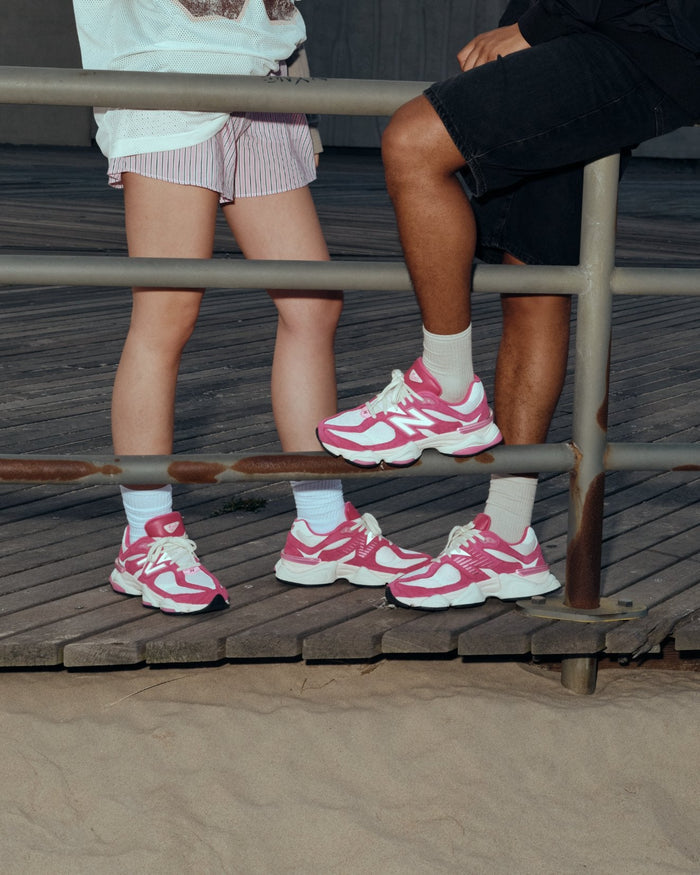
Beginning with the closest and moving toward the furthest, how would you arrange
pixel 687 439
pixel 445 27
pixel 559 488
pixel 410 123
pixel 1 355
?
pixel 410 123 < pixel 559 488 < pixel 687 439 < pixel 1 355 < pixel 445 27

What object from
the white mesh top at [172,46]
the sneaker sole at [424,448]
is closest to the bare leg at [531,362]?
the sneaker sole at [424,448]

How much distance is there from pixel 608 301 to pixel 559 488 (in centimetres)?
123

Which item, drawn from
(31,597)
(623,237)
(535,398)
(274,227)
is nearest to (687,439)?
(535,398)

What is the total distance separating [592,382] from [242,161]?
0.79m

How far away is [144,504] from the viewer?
8.25ft

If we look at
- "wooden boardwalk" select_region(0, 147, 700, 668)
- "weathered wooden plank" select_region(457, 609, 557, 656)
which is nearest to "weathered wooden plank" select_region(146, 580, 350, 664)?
"wooden boardwalk" select_region(0, 147, 700, 668)

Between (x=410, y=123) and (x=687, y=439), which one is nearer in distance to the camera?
(x=410, y=123)

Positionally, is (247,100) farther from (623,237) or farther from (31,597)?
(623,237)

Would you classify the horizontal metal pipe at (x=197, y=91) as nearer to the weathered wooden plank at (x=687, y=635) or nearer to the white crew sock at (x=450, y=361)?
the white crew sock at (x=450, y=361)

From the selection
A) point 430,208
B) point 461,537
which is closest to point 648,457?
point 461,537

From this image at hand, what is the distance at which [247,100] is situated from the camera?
2.08 m

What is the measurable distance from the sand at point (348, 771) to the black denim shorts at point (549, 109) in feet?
3.23

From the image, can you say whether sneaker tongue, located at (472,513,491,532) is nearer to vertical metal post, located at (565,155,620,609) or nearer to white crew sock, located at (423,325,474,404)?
vertical metal post, located at (565,155,620,609)

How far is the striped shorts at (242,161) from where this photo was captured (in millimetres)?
2303
